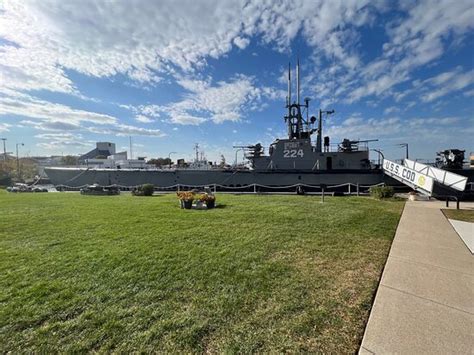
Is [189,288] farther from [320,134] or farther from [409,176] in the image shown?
[320,134]

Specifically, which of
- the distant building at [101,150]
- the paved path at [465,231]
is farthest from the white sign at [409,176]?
the distant building at [101,150]

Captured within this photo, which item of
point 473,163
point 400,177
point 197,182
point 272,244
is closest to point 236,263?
point 272,244

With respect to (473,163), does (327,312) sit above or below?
below

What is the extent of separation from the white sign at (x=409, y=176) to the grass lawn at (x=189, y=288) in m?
7.16

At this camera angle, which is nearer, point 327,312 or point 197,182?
point 327,312

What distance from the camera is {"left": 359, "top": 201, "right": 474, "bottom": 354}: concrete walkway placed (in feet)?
7.06

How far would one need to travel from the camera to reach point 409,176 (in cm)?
1335

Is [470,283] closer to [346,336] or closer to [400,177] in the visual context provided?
[346,336]

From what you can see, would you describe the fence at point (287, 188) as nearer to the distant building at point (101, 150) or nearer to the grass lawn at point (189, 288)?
the grass lawn at point (189, 288)

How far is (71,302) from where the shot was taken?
283 cm

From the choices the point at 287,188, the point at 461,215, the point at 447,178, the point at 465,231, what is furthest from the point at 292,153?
the point at 465,231

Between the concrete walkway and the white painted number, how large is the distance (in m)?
14.2

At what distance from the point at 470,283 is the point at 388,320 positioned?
1.78m

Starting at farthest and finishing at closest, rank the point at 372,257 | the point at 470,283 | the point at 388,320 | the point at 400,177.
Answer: the point at 400,177, the point at 372,257, the point at 470,283, the point at 388,320
